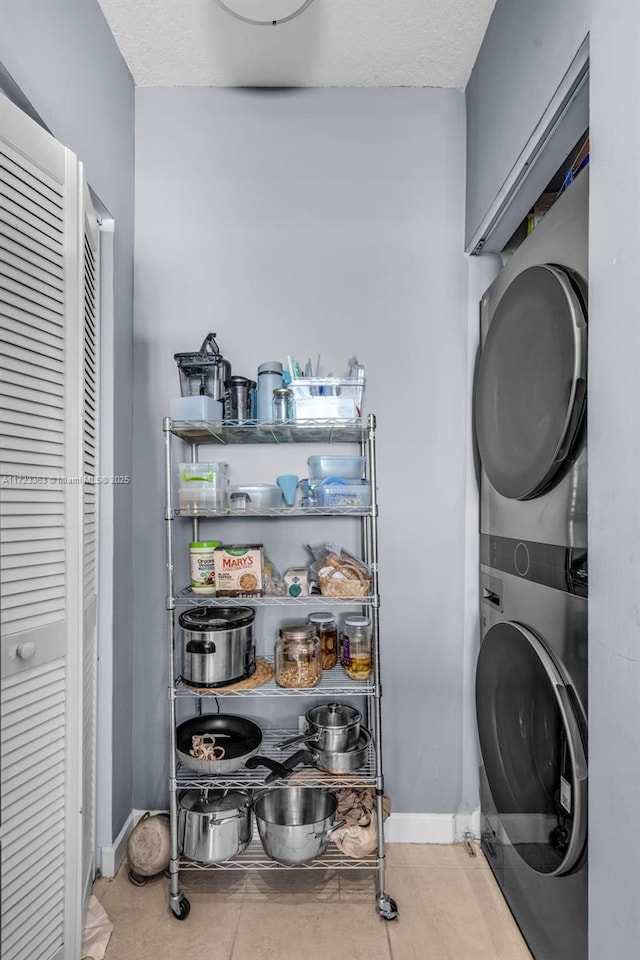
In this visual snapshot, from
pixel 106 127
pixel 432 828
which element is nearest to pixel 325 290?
pixel 106 127

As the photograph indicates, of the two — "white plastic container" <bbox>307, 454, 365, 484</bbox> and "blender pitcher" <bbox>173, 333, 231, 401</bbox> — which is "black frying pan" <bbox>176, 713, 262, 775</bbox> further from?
"blender pitcher" <bbox>173, 333, 231, 401</bbox>

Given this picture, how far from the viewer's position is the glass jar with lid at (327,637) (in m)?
1.81

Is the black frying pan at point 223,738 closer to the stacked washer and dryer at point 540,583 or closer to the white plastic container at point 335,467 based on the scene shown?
the stacked washer and dryer at point 540,583

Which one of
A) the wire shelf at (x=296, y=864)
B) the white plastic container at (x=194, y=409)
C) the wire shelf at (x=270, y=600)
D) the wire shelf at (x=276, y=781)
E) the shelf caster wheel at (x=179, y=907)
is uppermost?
the white plastic container at (x=194, y=409)

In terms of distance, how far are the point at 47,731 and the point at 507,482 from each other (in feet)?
4.04

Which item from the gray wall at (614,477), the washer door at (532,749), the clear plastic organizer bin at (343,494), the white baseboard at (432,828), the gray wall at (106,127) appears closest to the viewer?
the gray wall at (614,477)

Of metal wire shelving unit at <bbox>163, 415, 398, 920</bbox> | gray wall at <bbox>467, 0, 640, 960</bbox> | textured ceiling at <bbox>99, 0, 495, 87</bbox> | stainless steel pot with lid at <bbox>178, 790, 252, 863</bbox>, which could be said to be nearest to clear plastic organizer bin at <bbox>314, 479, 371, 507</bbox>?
metal wire shelving unit at <bbox>163, 415, 398, 920</bbox>

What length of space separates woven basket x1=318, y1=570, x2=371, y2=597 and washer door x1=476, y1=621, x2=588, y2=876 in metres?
0.38

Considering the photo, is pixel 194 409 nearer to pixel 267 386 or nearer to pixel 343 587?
pixel 267 386

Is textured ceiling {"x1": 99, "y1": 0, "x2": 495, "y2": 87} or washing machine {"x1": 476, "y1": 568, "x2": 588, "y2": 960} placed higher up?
textured ceiling {"x1": 99, "y1": 0, "x2": 495, "y2": 87}

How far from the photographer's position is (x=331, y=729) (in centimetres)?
173

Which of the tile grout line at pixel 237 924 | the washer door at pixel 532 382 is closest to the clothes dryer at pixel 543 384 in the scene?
the washer door at pixel 532 382

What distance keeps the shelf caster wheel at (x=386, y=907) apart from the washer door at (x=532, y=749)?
1.27ft

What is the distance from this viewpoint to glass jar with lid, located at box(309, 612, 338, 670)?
1.81 m
